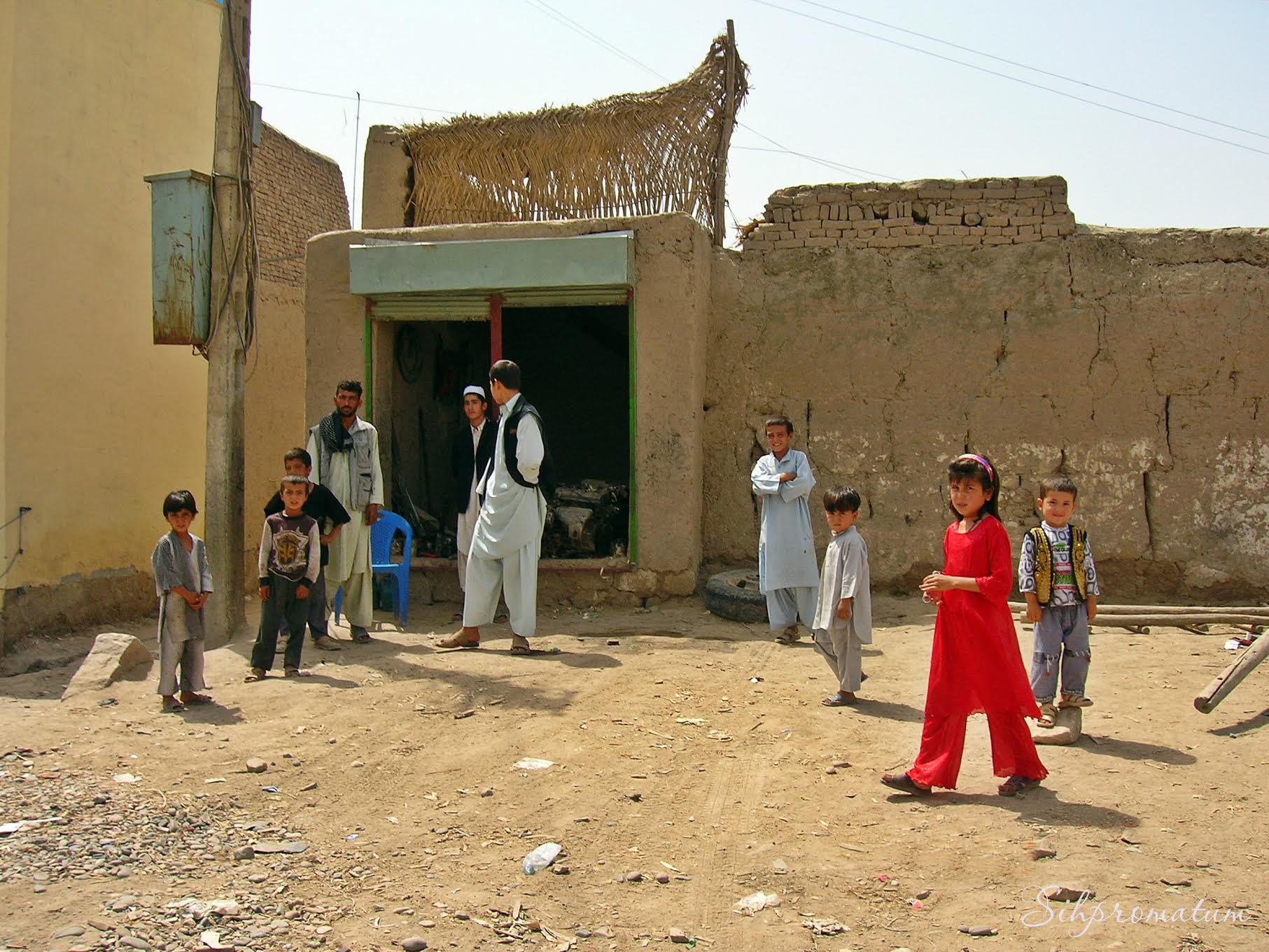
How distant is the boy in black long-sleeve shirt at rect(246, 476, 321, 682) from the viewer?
564 cm

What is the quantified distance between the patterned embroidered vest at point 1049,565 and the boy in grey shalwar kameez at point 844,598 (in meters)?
0.72

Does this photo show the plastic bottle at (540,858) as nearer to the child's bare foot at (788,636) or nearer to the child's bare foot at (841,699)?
the child's bare foot at (841,699)

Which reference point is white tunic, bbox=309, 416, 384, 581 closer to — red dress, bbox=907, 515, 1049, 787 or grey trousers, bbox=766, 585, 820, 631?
grey trousers, bbox=766, 585, 820, 631

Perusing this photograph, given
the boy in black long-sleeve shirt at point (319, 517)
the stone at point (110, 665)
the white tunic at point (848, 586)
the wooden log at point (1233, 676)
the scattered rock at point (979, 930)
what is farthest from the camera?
the boy in black long-sleeve shirt at point (319, 517)

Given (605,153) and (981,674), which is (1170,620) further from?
(605,153)

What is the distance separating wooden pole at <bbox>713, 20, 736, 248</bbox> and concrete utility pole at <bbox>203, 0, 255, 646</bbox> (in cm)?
316

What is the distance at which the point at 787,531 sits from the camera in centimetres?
641

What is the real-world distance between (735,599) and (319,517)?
103 inches

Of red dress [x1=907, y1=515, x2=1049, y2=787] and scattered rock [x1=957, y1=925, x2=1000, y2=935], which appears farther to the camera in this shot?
red dress [x1=907, y1=515, x2=1049, y2=787]

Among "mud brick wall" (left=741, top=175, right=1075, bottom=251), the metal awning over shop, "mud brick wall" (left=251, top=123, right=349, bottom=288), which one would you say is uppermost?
"mud brick wall" (left=251, top=123, right=349, bottom=288)

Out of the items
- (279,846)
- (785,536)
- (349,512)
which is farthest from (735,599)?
(279,846)

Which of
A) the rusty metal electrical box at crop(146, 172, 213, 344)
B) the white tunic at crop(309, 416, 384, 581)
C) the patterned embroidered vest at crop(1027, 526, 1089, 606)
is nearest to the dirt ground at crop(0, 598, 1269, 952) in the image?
the patterned embroidered vest at crop(1027, 526, 1089, 606)

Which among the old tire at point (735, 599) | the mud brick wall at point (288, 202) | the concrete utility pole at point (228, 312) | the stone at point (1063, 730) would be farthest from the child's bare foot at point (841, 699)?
the mud brick wall at point (288, 202)

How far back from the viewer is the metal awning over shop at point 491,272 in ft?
24.0
